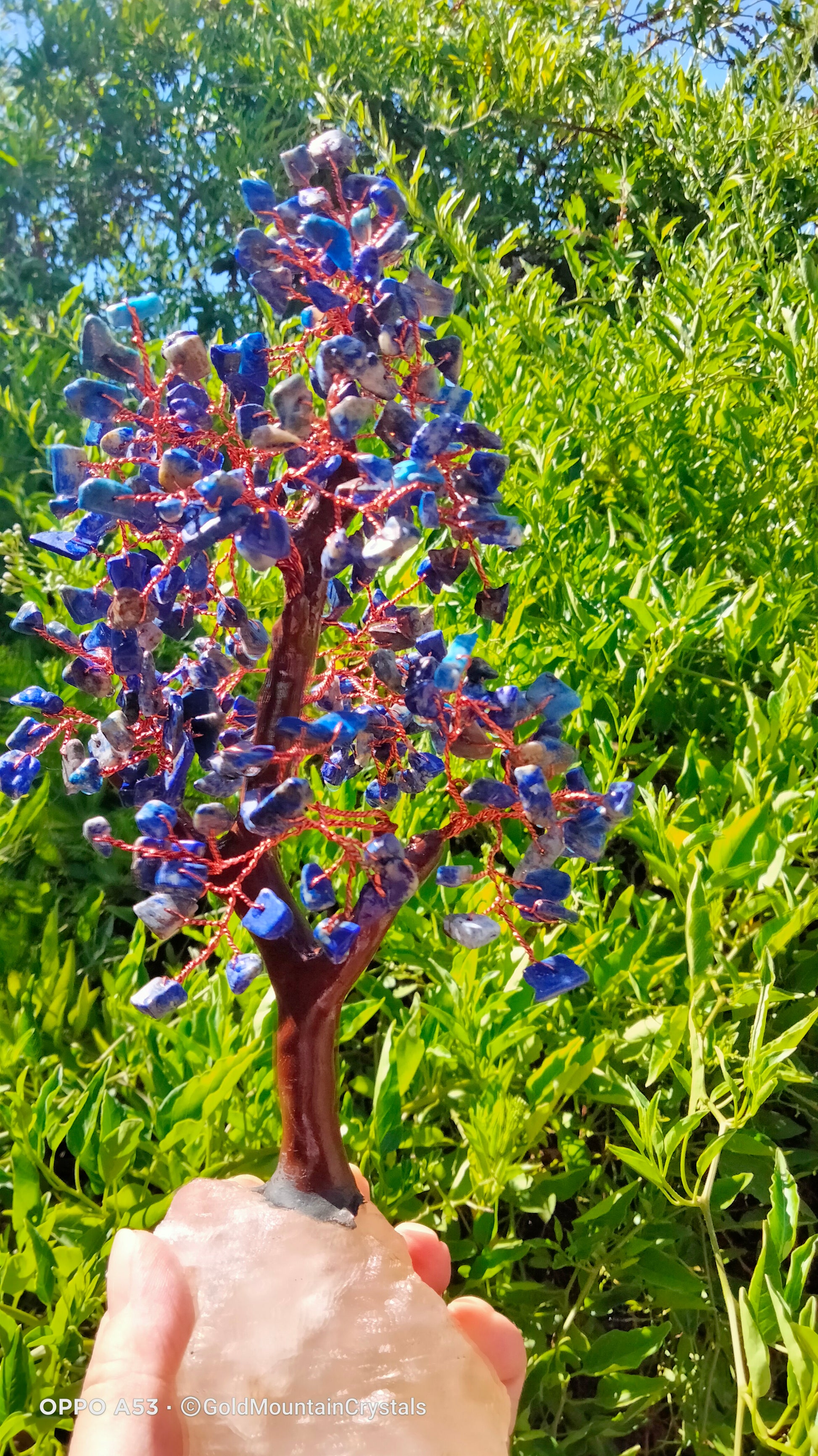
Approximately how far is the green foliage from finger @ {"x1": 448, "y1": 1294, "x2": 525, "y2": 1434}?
0.25 ft

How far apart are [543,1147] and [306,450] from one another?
63 cm

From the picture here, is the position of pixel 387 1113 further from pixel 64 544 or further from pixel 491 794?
pixel 64 544

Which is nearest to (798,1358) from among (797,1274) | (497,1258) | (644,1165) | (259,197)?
(797,1274)

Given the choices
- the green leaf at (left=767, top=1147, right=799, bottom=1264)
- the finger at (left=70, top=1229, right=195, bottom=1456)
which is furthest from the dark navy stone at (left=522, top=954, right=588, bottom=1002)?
the finger at (left=70, top=1229, right=195, bottom=1456)

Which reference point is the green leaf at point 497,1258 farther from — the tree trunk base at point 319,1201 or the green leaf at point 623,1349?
the tree trunk base at point 319,1201

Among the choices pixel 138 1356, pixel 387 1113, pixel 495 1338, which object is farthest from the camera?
pixel 387 1113

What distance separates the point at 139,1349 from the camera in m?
0.48

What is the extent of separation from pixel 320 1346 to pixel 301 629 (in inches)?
14.7

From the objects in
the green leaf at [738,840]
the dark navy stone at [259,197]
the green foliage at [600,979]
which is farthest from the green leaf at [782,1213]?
the dark navy stone at [259,197]

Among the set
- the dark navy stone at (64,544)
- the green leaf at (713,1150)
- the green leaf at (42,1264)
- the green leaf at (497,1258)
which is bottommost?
the green leaf at (42,1264)

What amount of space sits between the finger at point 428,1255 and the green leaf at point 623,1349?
4.8 inches

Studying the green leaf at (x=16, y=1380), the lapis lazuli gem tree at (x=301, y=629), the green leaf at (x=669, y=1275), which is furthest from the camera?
the green leaf at (x=669, y=1275)

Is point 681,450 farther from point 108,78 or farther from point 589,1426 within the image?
point 108,78

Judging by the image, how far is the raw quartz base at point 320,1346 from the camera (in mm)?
477
